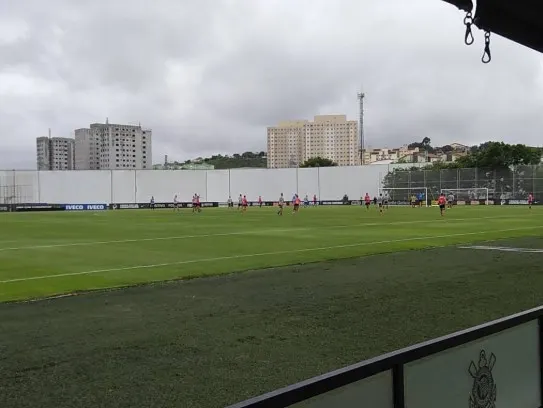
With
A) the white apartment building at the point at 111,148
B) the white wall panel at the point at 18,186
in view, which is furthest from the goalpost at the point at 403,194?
the white apartment building at the point at 111,148

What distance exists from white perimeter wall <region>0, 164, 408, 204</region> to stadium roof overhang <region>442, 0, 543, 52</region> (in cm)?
8020

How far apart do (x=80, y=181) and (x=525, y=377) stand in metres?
86.8

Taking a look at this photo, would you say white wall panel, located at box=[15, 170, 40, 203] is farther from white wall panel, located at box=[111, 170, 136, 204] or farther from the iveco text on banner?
white wall panel, located at box=[111, 170, 136, 204]

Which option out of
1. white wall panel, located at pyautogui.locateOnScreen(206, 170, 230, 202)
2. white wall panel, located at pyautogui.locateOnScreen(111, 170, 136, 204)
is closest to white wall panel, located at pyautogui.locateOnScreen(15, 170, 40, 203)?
white wall panel, located at pyautogui.locateOnScreen(111, 170, 136, 204)

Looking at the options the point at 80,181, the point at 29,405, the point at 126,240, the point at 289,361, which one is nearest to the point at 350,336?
the point at 289,361

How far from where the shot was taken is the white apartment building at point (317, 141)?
147125mm

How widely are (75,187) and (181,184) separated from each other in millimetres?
15566

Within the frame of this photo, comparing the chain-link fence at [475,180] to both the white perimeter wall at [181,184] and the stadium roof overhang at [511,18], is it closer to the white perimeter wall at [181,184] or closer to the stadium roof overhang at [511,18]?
the white perimeter wall at [181,184]

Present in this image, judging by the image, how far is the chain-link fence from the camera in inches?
2761

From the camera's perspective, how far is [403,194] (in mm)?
83688

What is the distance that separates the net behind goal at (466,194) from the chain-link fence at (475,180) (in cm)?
36

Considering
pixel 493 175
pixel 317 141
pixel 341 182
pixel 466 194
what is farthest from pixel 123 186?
pixel 317 141

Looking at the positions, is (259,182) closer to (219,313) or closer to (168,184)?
(168,184)

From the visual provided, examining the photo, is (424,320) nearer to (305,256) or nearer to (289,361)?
(289,361)
